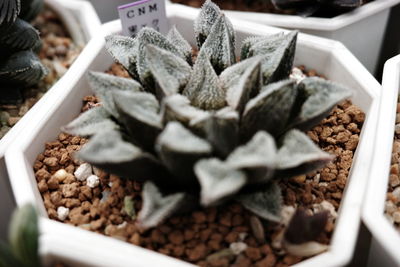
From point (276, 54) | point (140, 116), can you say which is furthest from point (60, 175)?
point (276, 54)

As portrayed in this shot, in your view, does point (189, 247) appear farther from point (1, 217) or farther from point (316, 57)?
point (316, 57)

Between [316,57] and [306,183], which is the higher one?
[316,57]

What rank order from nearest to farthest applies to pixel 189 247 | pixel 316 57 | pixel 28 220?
pixel 28 220
pixel 189 247
pixel 316 57

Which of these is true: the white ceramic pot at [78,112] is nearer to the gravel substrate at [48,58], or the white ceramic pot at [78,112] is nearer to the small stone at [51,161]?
the small stone at [51,161]

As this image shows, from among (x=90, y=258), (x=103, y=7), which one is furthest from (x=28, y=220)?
(x=103, y=7)

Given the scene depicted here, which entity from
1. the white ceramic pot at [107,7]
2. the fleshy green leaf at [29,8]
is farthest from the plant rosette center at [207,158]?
the white ceramic pot at [107,7]

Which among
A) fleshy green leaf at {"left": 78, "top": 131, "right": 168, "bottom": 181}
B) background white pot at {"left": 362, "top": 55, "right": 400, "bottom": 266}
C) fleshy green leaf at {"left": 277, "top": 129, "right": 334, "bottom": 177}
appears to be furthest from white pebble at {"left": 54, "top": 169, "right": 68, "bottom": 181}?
→ background white pot at {"left": 362, "top": 55, "right": 400, "bottom": 266}

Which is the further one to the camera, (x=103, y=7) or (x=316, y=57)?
(x=103, y=7)
